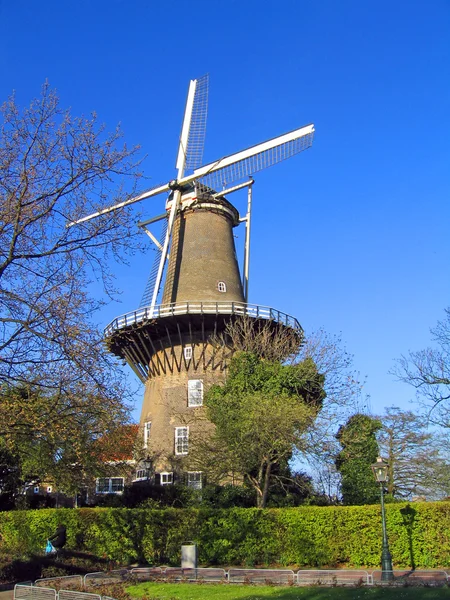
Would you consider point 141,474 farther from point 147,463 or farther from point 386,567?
point 386,567

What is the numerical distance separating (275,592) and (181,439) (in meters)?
15.8

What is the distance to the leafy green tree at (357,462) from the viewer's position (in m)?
23.7

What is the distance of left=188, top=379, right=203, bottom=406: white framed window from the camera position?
1119 inches

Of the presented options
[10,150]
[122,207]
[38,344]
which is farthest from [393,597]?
[10,150]

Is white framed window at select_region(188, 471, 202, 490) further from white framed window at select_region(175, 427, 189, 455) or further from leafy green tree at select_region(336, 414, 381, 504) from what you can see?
leafy green tree at select_region(336, 414, 381, 504)

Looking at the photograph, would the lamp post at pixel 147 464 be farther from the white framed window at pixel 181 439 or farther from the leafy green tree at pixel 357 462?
the leafy green tree at pixel 357 462

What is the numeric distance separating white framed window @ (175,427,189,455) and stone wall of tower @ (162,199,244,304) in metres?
6.17

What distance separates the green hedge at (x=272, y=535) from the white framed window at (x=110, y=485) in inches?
447

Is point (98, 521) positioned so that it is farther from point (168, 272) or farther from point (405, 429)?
point (405, 429)

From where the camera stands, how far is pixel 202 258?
30906mm

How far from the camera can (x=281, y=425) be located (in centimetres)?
1994

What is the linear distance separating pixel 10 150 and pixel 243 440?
13192 mm

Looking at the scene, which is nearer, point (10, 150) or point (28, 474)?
point (10, 150)

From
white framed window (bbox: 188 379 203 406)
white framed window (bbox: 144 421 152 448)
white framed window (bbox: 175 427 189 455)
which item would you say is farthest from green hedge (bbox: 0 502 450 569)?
white framed window (bbox: 144 421 152 448)
